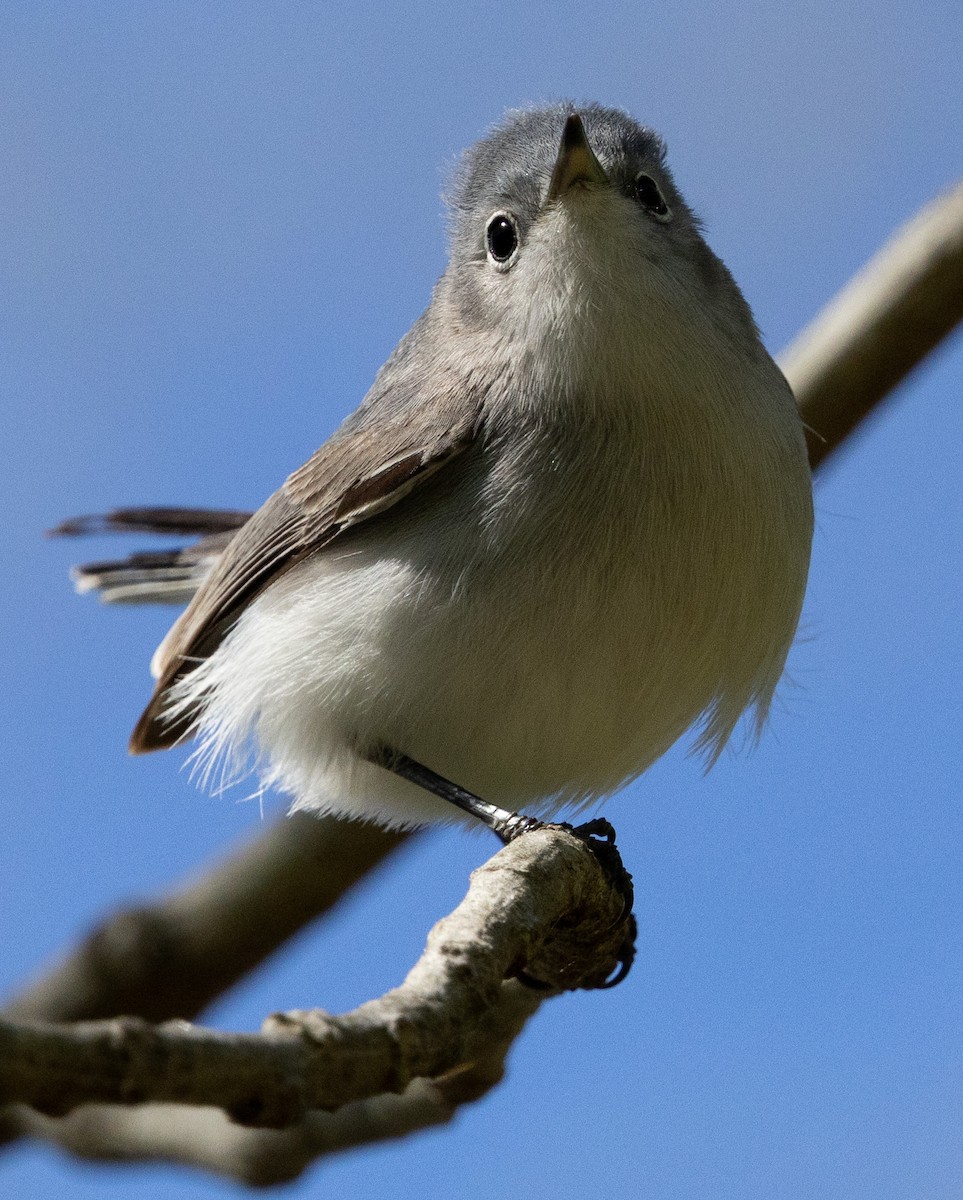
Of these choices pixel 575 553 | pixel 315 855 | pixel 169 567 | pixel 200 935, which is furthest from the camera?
pixel 169 567

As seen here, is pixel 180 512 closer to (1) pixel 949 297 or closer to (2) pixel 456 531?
(2) pixel 456 531

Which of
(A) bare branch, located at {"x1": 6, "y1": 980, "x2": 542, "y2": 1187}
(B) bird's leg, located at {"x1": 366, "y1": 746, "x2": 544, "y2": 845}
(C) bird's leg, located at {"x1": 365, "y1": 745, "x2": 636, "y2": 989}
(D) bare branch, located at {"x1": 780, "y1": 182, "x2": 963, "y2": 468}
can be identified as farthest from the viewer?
(D) bare branch, located at {"x1": 780, "y1": 182, "x2": 963, "y2": 468}

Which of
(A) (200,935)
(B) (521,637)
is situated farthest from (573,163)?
(A) (200,935)

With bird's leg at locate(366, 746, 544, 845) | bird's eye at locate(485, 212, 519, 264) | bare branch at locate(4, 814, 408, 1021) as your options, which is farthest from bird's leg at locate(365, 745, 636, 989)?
bird's eye at locate(485, 212, 519, 264)

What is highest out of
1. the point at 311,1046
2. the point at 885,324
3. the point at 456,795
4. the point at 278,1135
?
the point at 885,324

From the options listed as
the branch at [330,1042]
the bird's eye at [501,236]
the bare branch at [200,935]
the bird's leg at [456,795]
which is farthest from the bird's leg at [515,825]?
the bird's eye at [501,236]

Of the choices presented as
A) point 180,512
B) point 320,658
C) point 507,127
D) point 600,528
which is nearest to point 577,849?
point 600,528

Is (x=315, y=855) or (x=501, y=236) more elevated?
(x=501, y=236)

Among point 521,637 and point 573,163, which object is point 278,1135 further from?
point 573,163

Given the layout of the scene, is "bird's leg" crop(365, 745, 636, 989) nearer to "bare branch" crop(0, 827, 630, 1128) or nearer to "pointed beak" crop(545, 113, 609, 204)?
"bare branch" crop(0, 827, 630, 1128)
